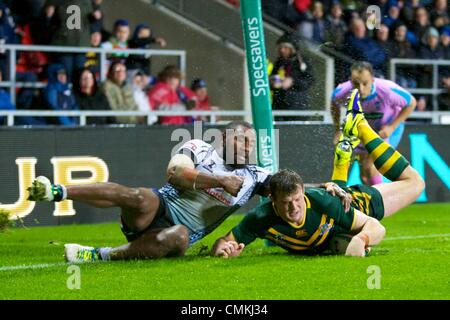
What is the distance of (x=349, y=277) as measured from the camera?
7.78 meters

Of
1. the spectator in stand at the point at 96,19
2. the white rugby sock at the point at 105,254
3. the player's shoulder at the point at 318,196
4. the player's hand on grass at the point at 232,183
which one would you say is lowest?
the white rugby sock at the point at 105,254

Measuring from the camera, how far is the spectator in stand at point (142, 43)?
50.0ft

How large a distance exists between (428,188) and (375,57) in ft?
7.71

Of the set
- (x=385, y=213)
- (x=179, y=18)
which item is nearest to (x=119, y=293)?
(x=385, y=213)

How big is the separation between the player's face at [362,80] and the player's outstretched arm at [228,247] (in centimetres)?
374

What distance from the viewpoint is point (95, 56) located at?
14.9m

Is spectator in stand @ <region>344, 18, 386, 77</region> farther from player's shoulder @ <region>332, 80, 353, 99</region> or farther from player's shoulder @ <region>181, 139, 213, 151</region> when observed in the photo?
player's shoulder @ <region>181, 139, 213, 151</region>

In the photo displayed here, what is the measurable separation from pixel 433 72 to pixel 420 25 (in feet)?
3.16

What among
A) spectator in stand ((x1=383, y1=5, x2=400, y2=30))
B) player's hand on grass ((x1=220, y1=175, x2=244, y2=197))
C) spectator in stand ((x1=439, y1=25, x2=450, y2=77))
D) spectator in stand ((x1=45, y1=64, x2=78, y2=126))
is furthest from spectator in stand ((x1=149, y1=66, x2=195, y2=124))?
A: player's hand on grass ((x1=220, y1=175, x2=244, y2=197))

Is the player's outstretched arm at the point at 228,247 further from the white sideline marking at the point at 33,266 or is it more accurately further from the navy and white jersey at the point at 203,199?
the white sideline marking at the point at 33,266

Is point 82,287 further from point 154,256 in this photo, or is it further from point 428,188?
point 428,188

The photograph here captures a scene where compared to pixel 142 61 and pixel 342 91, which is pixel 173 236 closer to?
pixel 342 91

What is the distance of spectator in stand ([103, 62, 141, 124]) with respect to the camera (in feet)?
47.0

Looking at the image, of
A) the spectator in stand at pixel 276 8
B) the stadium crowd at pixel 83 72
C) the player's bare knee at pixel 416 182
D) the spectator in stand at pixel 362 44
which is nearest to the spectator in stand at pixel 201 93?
the stadium crowd at pixel 83 72
